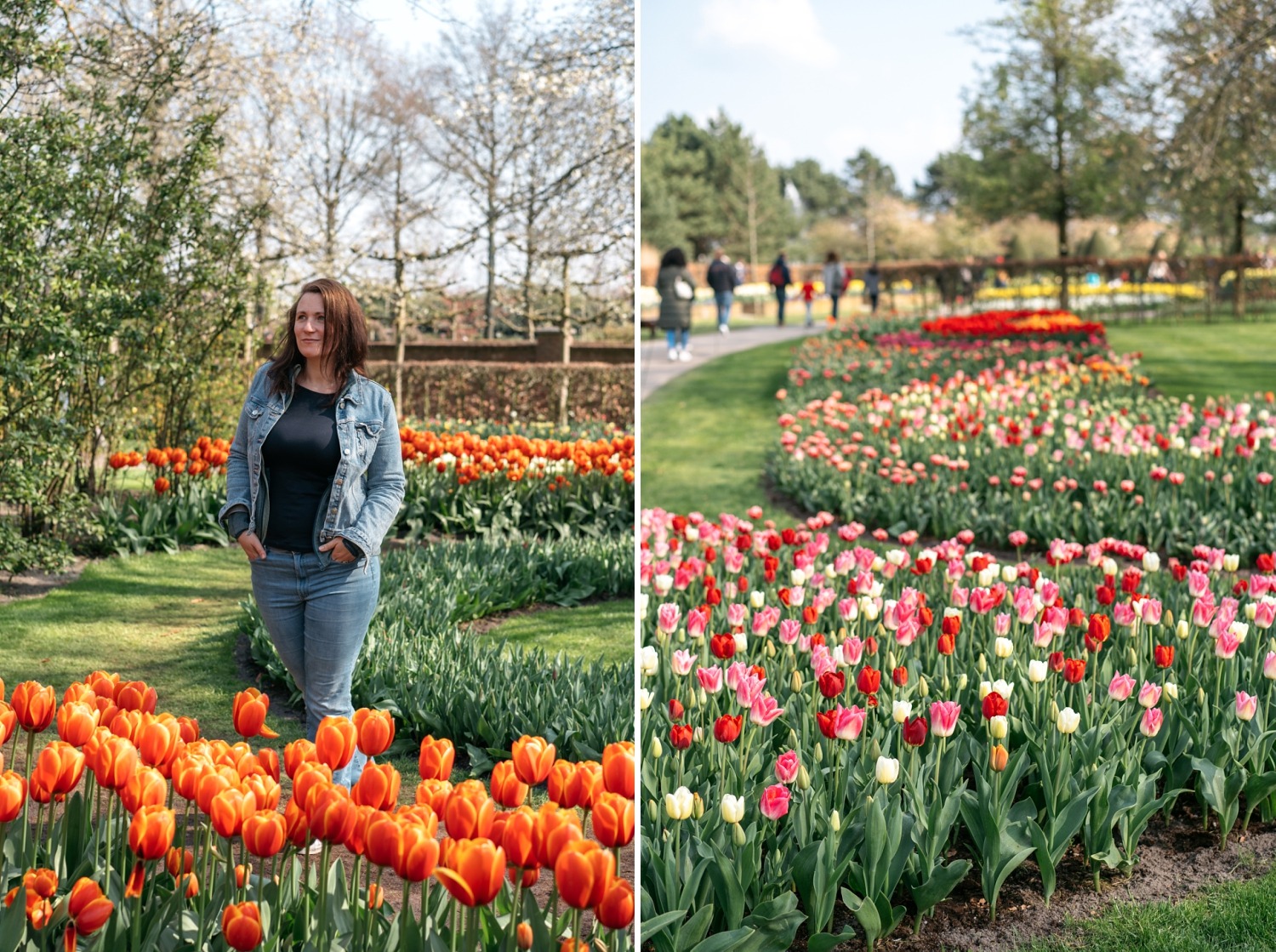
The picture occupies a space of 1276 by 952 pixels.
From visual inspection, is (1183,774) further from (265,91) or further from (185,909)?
(265,91)

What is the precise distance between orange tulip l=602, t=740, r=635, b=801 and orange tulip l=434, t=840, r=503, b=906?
38cm

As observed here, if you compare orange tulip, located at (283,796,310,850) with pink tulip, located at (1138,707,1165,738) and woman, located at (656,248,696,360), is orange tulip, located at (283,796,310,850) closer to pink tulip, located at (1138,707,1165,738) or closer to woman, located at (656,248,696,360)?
pink tulip, located at (1138,707,1165,738)

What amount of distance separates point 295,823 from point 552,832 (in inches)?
19.2

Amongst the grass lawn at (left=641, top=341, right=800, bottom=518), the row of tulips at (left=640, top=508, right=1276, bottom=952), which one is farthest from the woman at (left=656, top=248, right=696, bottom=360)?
the row of tulips at (left=640, top=508, right=1276, bottom=952)

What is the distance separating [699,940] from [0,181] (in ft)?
8.81

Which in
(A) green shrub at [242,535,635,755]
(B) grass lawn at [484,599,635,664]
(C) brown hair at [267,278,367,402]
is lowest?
(B) grass lawn at [484,599,635,664]

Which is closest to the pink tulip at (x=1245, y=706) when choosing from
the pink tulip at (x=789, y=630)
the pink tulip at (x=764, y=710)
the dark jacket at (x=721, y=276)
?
the pink tulip at (x=789, y=630)

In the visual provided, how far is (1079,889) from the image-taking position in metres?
3.07

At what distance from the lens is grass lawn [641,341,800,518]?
9.51m

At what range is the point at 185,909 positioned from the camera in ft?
7.34

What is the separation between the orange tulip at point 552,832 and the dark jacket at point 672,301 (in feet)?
35.9

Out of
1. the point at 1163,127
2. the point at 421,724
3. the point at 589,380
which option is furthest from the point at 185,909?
the point at 1163,127

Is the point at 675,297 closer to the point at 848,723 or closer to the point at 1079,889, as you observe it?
the point at 1079,889

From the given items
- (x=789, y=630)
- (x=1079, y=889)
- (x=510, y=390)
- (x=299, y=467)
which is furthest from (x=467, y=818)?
(x=510, y=390)
